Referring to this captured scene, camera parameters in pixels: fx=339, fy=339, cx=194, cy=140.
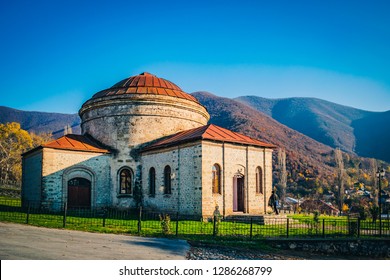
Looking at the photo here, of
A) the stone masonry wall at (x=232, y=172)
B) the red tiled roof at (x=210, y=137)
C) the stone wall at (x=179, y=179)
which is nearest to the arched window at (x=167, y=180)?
the stone wall at (x=179, y=179)

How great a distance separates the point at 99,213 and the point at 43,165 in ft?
15.7

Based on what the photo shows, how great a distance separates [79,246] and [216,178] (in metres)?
10.9

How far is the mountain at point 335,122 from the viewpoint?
3718 inches

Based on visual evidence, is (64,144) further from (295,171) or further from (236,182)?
(295,171)

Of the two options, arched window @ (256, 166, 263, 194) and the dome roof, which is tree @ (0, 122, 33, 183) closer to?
the dome roof

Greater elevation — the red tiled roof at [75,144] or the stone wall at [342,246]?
the red tiled roof at [75,144]

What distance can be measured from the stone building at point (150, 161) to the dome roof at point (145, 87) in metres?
0.08

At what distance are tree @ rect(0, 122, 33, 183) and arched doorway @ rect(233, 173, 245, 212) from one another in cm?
3879

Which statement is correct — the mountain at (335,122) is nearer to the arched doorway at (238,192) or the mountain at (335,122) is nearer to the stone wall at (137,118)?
the arched doorway at (238,192)

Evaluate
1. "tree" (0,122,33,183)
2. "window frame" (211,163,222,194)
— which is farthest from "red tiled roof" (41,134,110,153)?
"tree" (0,122,33,183)

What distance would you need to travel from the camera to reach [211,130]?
20875mm

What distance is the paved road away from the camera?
886cm

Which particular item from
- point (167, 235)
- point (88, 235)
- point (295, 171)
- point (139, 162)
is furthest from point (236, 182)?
point (295, 171)

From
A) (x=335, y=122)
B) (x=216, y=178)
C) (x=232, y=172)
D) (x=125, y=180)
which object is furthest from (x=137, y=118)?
(x=335, y=122)
